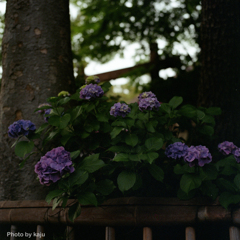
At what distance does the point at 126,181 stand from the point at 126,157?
0.34 feet

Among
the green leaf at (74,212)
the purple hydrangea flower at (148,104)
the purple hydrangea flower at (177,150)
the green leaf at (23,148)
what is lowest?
the green leaf at (74,212)

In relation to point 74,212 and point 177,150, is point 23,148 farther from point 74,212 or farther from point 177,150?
point 177,150

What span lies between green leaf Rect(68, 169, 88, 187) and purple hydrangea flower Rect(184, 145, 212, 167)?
443 millimetres

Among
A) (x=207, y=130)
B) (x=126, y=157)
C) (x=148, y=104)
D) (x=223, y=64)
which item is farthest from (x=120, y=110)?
(x=223, y=64)

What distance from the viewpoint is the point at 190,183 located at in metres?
1.14

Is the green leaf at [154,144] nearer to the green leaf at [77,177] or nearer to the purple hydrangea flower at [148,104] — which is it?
the purple hydrangea flower at [148,104]

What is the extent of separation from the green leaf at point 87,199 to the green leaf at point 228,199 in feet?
1.75

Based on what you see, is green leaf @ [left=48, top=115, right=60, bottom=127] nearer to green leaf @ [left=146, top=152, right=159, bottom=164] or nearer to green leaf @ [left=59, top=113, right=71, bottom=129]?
green leaf @ [left=59, top=113, right=71, bottom=129]

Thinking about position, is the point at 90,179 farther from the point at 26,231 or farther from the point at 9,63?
the point at 9,63

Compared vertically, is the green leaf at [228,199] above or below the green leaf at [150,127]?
below

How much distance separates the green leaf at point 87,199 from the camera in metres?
1.11

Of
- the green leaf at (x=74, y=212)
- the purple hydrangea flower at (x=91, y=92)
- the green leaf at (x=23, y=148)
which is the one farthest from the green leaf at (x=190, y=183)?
the green leaf at (x=23, y=148)

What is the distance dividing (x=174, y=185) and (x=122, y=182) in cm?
42

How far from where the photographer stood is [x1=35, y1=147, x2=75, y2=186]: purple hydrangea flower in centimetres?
111
